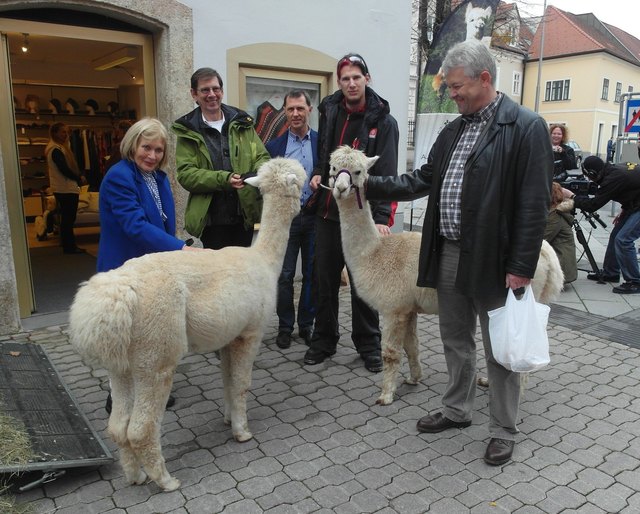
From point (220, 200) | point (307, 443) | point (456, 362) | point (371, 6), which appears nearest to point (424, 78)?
point (371, 6)

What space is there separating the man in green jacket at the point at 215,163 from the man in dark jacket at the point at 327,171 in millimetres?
552

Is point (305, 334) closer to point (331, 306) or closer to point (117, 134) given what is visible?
point (331, 306)

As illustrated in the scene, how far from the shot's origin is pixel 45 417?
10.9ft

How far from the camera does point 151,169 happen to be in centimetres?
334

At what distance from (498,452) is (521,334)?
826 millimetres

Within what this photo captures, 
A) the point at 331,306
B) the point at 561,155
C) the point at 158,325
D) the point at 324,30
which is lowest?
the point at 331,306

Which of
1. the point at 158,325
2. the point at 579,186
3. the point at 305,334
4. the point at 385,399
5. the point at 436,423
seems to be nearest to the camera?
the point at 158,325

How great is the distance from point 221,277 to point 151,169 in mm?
929

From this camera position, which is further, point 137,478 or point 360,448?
→ point 360,448

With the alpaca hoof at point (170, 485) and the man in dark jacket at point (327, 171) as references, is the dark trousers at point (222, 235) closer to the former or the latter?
the man in dark jacket at point (327, 171)

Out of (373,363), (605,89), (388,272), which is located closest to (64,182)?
(373,363)

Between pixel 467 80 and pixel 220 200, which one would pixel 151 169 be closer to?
pixel 220 200

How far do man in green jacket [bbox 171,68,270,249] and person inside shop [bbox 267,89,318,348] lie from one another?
0.57 metres

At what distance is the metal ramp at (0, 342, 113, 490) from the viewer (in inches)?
113
